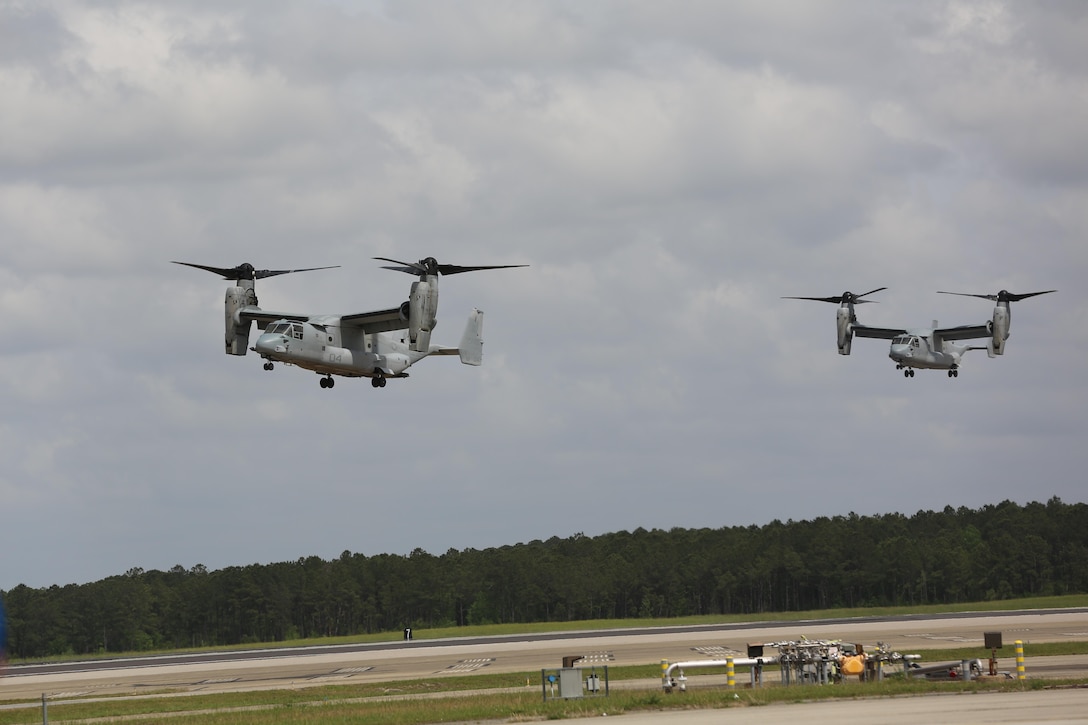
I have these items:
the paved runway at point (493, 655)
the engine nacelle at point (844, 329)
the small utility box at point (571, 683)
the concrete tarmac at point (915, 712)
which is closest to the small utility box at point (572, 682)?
the small utility box at point (571, 683)

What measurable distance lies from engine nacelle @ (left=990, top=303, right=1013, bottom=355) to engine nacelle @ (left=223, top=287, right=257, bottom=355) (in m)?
54.5

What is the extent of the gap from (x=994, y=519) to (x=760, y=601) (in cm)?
4480

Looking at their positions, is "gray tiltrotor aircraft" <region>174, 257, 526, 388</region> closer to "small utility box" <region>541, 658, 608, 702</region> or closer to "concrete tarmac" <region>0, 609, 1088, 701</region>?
"concrete tarmac" <region>0, 609, 1088, 701</region>

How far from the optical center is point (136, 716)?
46125mm

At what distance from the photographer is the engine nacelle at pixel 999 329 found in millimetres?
90562

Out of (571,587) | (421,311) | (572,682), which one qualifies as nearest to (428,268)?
(421,311)

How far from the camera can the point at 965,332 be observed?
92.8 m

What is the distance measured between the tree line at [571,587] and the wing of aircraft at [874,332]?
46.8 m

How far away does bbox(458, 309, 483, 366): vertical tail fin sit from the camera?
79938mm

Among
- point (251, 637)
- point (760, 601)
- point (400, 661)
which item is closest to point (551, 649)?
point (400, 661)

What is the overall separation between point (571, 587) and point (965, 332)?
6521cm

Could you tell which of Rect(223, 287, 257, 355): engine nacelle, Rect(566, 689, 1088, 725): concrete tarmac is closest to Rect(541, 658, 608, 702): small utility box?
Rect(566, 689, 1088, 725): concrete tarmac

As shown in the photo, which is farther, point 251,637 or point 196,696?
point 251,637

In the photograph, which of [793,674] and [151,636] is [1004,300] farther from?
[151,636]
